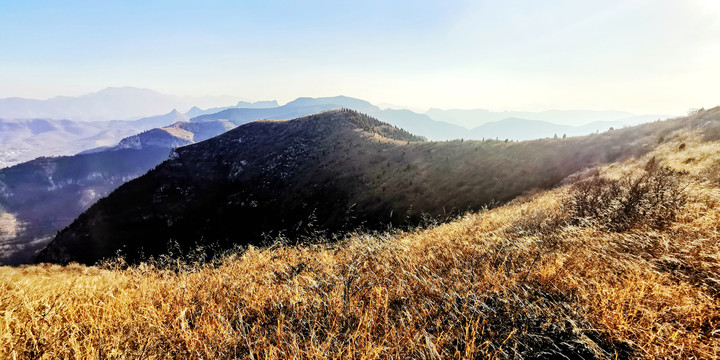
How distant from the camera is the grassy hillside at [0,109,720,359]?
2.44 meters

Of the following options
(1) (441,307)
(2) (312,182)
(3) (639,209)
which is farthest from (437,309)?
(2) (312,182)

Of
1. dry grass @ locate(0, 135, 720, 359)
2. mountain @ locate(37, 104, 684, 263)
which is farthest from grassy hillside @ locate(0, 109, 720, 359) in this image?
mountain @ locate(37, 104, 684, 263)

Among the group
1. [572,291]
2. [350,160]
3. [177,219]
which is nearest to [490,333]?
[572,291]

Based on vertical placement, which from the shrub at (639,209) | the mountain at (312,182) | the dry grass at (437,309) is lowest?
the mountain at (312,182)

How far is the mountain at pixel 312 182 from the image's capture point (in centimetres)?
2545

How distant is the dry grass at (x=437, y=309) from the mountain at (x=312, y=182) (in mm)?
4590

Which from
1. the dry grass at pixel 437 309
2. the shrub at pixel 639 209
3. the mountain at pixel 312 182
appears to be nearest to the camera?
the dry grass at pixel 437 309

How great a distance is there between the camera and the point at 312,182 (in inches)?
2040

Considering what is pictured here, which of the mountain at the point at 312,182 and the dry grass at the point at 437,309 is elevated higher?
the dry grass at the point at 437,309

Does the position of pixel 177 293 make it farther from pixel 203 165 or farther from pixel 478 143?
pixel 203 165

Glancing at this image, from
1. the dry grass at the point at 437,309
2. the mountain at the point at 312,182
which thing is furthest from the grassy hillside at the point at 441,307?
the mountain at the point at 312,182

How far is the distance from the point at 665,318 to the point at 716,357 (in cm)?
41

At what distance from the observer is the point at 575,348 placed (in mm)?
2406

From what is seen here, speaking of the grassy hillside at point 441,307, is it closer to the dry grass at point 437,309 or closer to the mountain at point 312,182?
the dry grass at point 437,309
